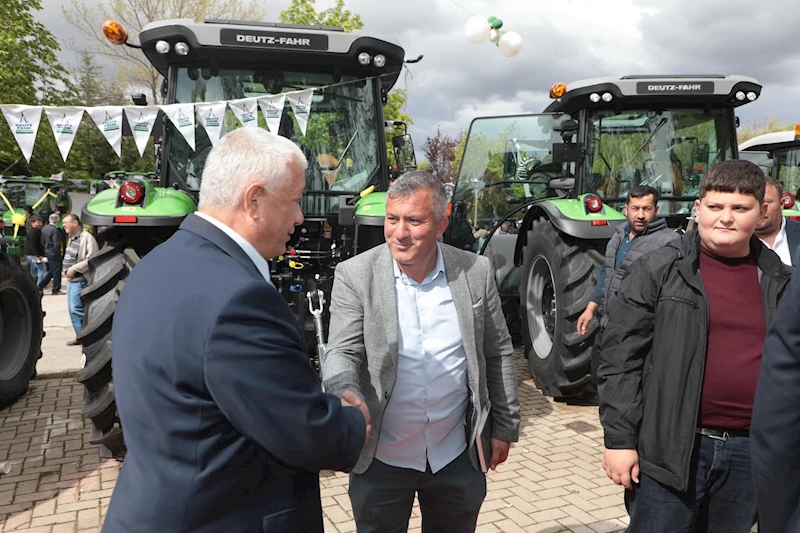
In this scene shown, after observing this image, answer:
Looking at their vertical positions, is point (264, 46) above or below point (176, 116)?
above

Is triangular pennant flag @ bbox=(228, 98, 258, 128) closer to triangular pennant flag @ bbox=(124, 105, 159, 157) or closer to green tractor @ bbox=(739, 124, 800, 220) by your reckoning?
triangular pennant flag @ bbox=(124, 105, 159, 157)

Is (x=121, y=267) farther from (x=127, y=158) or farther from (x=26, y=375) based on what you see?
(x=127, y=158)

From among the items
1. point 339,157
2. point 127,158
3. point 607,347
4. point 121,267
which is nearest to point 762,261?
point 607,347

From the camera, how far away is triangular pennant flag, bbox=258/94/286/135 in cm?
426

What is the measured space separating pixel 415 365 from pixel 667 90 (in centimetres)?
439

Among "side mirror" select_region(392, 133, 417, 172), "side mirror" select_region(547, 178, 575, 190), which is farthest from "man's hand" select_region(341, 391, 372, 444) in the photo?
"side mirror" select_region(547, 178, 575, 190)

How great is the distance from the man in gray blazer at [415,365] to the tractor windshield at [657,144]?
3.86 meters

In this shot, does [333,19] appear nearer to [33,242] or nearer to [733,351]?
[33,242]

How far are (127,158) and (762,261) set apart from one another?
89.4ft

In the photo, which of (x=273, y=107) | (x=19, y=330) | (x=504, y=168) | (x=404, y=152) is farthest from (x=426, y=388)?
(x=504, y=168)

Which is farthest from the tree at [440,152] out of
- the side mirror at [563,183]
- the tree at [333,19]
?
the side mirror at [563,183]

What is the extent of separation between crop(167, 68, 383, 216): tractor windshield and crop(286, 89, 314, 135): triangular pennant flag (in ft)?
0.21

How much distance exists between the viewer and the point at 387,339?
2.13 m

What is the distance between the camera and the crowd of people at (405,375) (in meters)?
1.32
